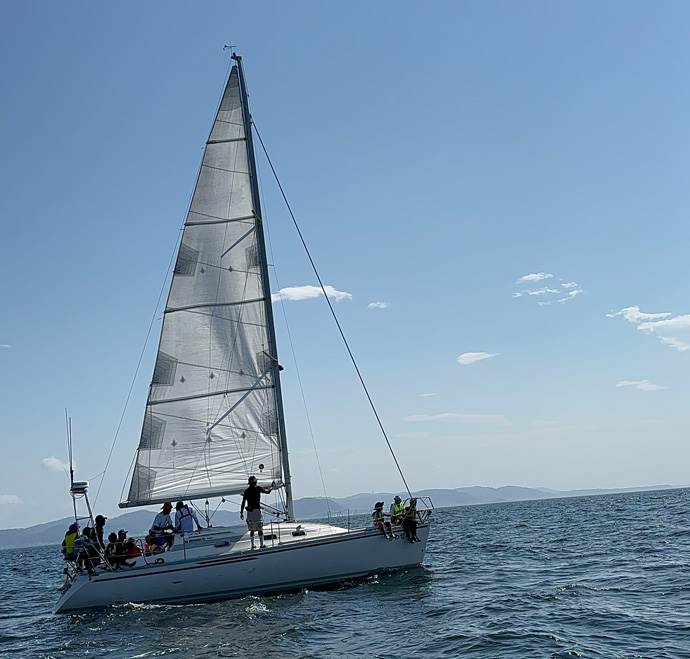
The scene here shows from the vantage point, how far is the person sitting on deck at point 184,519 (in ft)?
61.2

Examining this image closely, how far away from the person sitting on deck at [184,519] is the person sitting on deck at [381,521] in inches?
196

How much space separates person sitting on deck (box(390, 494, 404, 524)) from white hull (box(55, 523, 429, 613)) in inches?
26.9

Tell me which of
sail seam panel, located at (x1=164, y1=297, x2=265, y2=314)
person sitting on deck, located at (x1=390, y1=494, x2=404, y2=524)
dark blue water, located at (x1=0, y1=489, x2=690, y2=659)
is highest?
sail seam panel, located at (x1=164, y1=297, x2=265, y2=314)

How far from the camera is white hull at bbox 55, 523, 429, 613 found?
53.5 feet

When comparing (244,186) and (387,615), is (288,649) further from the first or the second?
(244,186)

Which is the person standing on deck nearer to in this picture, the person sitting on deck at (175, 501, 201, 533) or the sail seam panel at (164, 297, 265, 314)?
the person sitting on deck at (175, 501, 201, 533)

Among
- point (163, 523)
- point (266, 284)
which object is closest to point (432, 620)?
point (163, 523)

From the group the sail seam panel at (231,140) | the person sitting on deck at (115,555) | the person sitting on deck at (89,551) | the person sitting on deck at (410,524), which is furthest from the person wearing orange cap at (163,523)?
the sail seam panel at (231,140)

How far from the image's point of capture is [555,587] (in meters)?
16.2

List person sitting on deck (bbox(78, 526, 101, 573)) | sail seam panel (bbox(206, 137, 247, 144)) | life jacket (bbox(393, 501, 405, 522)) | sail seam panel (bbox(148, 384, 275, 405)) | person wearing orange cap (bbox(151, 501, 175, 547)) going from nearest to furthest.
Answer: person sitting on deck (bbox(78, 526, 101, 573)) < life jacket (bbox(393, 501, 405, 522)) < person wearing orange cap (bbox(151, 501, 175, 547)) < sail seam panel (bbox(148, 384, 275, 405)) < sail seam panel (bbox(206, 137, 247, 144))

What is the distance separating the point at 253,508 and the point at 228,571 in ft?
5.98

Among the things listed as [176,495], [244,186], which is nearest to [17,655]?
[176,495]

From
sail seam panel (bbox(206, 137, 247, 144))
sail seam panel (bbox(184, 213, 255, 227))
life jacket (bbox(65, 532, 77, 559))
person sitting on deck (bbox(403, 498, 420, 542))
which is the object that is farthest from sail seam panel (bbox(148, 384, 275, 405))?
sail seam panel (bbox(206, 137, 247, 144))

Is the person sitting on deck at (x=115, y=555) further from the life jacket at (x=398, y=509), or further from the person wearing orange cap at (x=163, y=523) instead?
the life jacket at (x=398, y=509)
